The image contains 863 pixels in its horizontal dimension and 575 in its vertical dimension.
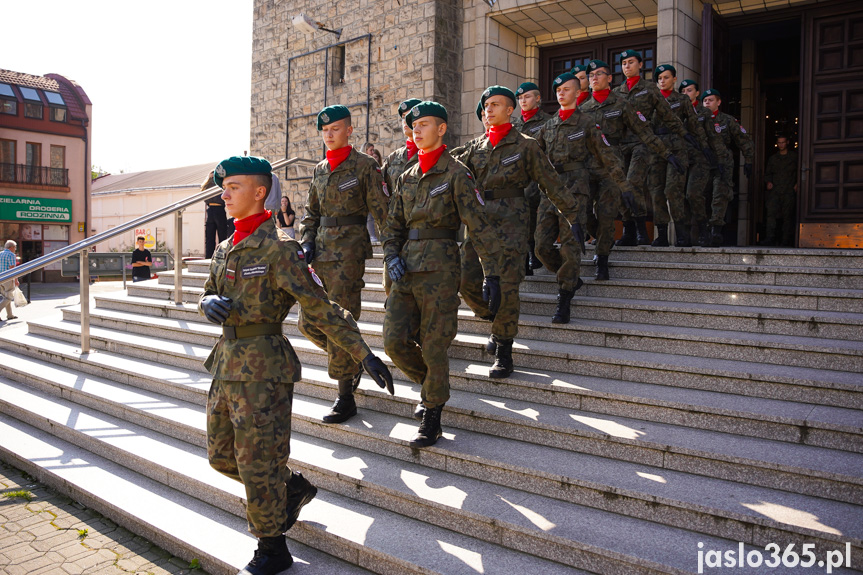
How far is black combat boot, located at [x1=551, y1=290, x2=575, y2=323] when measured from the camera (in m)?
5.77

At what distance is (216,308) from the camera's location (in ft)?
9.93

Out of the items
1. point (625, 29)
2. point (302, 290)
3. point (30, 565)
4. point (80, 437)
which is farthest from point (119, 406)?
point (625, 29)

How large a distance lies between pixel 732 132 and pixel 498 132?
5146 millimetres

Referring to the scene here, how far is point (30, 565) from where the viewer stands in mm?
3619

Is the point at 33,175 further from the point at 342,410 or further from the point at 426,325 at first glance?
the point at 426,325

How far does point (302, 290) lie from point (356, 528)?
1.39m

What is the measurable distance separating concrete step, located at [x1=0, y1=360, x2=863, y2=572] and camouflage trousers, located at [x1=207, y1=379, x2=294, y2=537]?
557 mm

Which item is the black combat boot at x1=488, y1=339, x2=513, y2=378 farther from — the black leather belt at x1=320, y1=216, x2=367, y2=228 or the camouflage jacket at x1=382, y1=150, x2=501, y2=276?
the black leather belt at x1=320, y1=216, x2=367, y2=228

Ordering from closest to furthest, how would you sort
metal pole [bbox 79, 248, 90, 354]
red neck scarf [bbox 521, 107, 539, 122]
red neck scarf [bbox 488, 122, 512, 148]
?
red neck scarf [bbox 488, 122, 512, 148]
red neck scarf [bbox 521, 107, 539, 122]
metal pole [bbox 79, 248, 90, 354]

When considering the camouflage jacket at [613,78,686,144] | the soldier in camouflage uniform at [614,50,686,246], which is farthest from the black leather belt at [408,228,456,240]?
the camouflage jacket at [613,78,686,144]

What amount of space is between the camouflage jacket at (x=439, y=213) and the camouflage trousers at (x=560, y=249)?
1.58 metres

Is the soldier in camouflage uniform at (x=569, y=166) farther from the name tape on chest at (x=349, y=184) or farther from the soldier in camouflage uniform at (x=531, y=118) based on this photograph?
the name tape on chest at (x=349, y=184)

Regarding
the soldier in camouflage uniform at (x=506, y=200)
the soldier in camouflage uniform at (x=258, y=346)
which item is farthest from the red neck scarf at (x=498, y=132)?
the soldier in camouflage uniform at (x=258, y=346)

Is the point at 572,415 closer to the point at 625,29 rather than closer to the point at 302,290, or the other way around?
the point at 302,290
